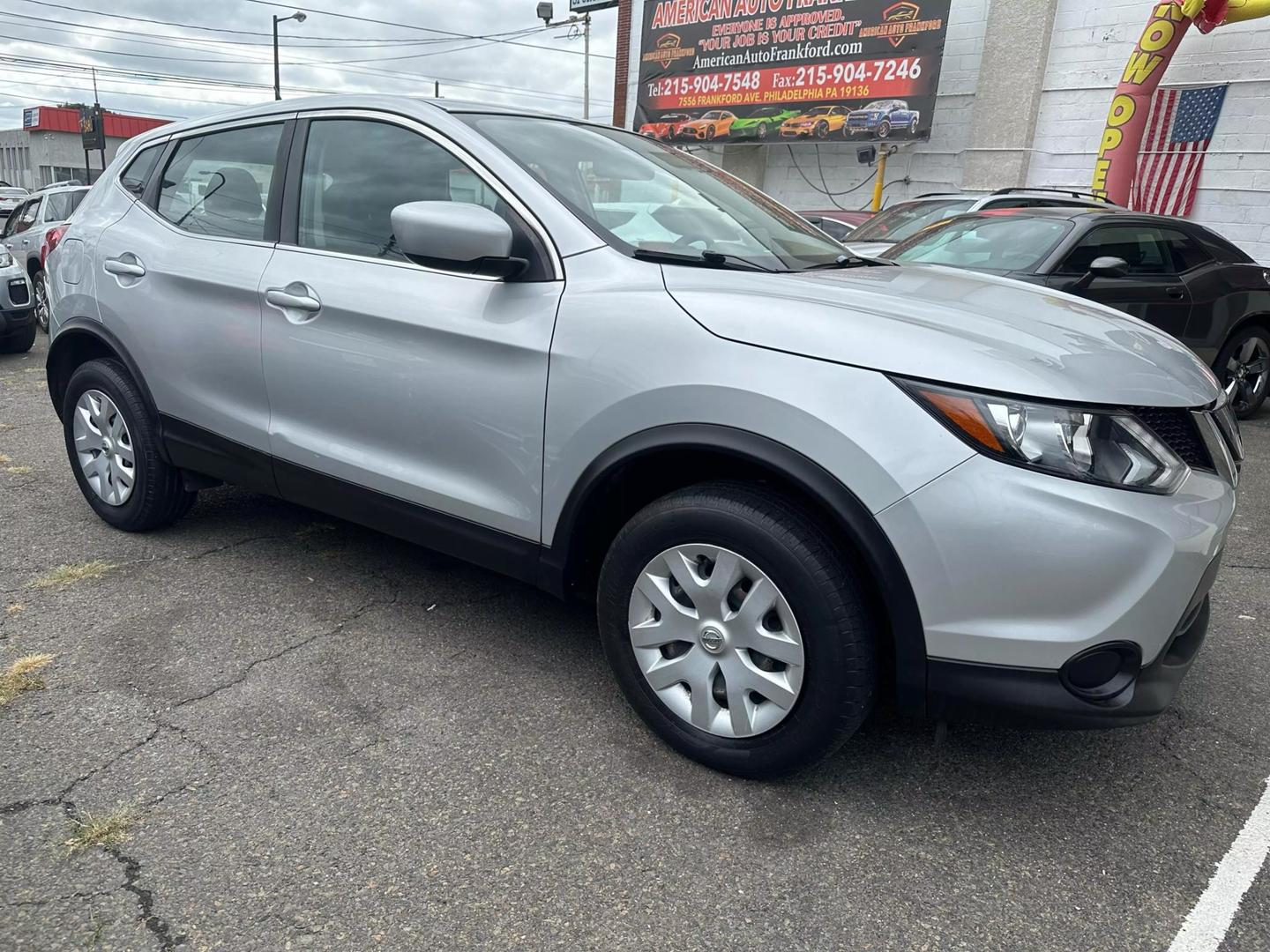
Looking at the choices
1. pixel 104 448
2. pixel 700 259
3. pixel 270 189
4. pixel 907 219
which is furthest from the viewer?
pixel 907 219

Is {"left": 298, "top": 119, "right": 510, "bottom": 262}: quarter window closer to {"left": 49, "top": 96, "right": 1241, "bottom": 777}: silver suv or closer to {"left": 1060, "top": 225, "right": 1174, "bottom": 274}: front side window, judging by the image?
{"left": 49, "top": 96, "right": 1241, "bottom": 777}: silver suv

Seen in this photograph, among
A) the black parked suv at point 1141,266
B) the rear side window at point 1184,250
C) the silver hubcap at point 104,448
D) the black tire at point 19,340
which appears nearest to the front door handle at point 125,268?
the silver hubcap at point 104,448

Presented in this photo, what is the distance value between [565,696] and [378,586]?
3.55ft

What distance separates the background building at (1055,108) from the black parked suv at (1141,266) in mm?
5406

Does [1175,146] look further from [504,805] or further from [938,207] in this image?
[504,805]

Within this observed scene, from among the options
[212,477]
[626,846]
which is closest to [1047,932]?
[626,846]

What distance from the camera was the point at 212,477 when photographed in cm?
358

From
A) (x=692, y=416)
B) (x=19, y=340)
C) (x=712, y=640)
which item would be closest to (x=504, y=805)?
(x=712, y=640)

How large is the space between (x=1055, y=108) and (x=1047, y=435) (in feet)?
43.9

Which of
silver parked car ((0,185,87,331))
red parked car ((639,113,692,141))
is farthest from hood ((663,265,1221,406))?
red parked car ((639,113,692,141))

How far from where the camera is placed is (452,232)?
2387mm

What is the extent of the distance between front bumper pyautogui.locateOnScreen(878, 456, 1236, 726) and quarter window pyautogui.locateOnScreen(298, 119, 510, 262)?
1.54m

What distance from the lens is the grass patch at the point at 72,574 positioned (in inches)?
Answer: 134

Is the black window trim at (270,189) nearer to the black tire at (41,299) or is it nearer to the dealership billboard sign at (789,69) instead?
the black tire at (41,299)
